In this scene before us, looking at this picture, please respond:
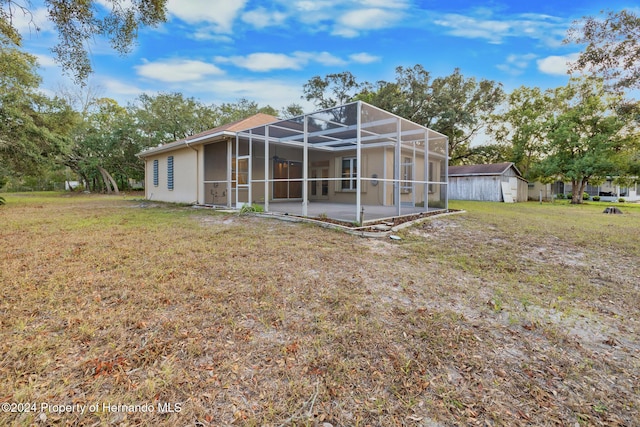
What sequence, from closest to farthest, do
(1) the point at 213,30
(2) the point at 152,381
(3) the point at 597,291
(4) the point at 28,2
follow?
(2) the point at 152,381 → (3) the point at 597,291 → (4) the point at 28,2 → (1) the point at 213,30

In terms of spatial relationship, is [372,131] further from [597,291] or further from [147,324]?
[147,324]

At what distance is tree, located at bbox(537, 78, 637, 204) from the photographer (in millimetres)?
17875

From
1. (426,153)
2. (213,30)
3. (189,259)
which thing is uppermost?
(213,30)

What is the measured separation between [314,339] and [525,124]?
92.7 ft

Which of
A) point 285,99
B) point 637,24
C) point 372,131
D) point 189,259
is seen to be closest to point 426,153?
point 372,131

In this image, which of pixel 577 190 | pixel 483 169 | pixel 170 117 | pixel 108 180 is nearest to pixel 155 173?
pixel 170 117

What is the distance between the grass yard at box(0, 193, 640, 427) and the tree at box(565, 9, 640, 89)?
447 cm

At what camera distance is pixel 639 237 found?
630 cm

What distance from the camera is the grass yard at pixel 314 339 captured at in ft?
5.12

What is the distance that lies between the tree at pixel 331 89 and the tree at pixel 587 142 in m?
14.2

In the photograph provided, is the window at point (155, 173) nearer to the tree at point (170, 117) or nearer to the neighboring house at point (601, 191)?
the tree at point (170, 117)

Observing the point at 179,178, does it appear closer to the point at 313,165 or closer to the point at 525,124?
the point at 313,165

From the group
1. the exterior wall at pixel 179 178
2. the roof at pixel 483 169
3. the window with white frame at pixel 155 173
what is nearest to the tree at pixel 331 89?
the roof at pixel 483 169

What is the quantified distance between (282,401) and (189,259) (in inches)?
119
